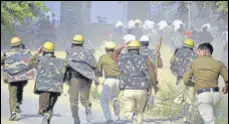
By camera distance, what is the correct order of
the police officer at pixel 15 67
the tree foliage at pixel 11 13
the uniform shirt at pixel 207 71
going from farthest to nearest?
the tree foliage at pixel 11 13 → the police officer at pixel 15 67 → the uniform shirt at pixel 207 71

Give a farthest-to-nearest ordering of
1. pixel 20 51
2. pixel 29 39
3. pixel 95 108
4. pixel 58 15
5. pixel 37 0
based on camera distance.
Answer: pixel 58 15 → pixel 29 39 → pixel 37 0 → pixel 95 108 → pixel 20 51

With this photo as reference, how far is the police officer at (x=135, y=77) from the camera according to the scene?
868 centimetres

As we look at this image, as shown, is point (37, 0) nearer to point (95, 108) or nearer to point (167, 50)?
point (95, 108)

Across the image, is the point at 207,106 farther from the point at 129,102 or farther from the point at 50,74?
the point at 50,74

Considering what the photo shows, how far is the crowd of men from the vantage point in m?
7.71

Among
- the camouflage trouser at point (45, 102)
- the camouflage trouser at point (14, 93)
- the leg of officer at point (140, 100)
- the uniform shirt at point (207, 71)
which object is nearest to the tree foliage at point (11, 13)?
the camouflage trouser at point (14, 93)

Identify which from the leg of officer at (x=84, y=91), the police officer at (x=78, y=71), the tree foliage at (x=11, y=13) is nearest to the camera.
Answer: the police officer at (x=78, y=71)

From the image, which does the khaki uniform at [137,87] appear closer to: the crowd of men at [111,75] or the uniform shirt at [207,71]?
the crowd of men at [111,75]

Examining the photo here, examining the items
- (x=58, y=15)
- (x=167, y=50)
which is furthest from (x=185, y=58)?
(x=58, y=15)

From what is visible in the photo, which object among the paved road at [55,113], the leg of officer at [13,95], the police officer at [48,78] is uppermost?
the police officer at [48,78]

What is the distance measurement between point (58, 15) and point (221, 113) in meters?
22.2

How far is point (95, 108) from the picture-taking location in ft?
42.1

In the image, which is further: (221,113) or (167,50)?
(167,50)

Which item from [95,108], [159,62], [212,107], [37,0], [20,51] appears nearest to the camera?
[212,107]
